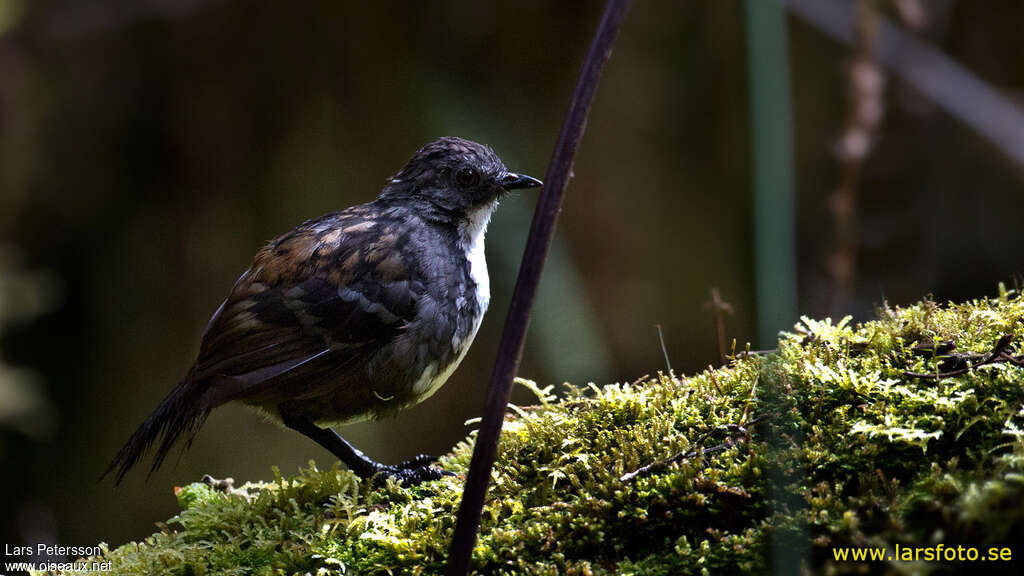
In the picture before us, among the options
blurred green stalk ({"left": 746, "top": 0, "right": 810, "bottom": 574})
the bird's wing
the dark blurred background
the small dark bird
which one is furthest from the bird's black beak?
the dark blurred background

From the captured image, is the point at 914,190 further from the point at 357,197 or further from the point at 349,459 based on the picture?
the point at 349,459

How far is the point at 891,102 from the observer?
6203 mm

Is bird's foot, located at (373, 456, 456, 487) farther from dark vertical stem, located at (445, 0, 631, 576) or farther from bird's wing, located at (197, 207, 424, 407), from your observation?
dark vertical stem, located at (445, 0, 631, 576)

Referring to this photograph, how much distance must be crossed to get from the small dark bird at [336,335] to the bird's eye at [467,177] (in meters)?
0.37

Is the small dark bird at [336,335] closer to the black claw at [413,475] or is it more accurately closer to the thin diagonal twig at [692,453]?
the black claw at [413,475]

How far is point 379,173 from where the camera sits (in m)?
6.47

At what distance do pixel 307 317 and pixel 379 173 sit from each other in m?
4.02

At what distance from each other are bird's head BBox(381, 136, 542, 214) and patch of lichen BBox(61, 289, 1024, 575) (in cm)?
111

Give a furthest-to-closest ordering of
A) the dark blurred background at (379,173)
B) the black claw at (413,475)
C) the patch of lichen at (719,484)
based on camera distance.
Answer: the dark blurred background at (379,173) → the black claw at (413,475) → the patch of lichen at (719,484)

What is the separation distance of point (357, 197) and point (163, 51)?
6.17ft

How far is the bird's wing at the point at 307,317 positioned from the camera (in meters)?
2.56

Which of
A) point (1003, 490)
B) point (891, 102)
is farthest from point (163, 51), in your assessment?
point (1003, 490)

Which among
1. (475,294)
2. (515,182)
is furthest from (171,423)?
(515,182)

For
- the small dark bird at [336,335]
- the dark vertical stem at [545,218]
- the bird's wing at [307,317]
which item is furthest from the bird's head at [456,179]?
the dark vertical stem at [545,218]
